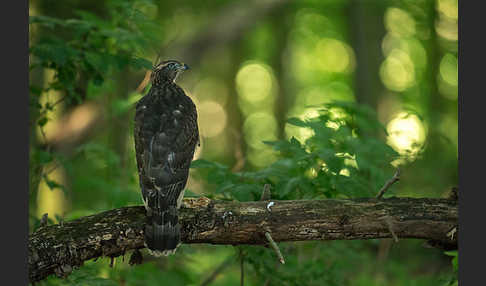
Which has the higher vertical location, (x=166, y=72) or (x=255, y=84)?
(x=255, y=84)

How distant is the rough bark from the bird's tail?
112 millimetres

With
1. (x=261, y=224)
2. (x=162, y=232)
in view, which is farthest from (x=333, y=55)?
(x=162, y=232)

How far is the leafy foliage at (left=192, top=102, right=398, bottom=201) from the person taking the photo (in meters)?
4.95

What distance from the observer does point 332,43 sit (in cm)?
2698

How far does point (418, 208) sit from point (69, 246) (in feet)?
10.4

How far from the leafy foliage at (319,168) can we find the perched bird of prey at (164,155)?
0.27 meters

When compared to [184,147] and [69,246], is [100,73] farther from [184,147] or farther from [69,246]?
[69,246]

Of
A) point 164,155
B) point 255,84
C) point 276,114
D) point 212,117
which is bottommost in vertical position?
point 164,155

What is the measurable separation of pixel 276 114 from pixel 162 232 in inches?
744

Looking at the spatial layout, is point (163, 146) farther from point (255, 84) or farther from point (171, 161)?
point (255, 84)

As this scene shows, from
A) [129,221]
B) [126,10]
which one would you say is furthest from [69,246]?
[126,10]

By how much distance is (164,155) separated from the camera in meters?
4.94

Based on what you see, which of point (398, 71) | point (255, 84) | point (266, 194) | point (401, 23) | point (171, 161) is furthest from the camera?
point (255, 84)

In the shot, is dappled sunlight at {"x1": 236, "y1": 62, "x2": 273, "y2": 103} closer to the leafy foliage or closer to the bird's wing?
the leafy foliage
